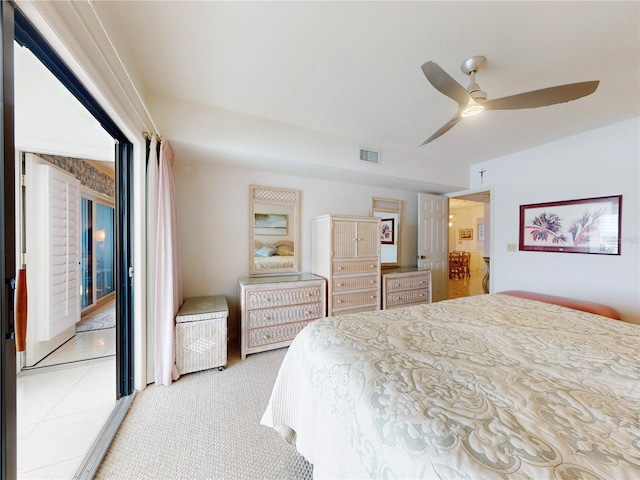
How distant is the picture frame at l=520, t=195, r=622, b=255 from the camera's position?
8.52ft

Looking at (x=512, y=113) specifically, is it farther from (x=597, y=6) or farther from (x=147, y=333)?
(x=147, y=333)

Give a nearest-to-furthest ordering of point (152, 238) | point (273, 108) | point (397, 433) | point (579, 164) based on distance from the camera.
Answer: point (397, 433)
point (152, 238)
point (273, 108)
point (579, 164)

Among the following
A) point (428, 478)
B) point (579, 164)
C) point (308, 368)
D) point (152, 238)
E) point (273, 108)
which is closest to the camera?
point (428, 478)

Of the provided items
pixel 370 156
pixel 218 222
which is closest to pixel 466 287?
pixel 370 156

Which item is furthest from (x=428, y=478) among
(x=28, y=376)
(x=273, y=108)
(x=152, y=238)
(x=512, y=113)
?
(x=28, y=376)

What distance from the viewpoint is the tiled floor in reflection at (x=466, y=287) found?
5465 mm

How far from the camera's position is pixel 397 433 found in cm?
64

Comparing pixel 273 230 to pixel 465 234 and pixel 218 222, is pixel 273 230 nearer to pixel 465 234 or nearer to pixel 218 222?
pixel 218 222

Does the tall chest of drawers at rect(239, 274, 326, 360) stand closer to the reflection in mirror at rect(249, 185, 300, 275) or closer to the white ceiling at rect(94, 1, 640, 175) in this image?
the reflection in mirror at rect(249, 185, 300, 275)

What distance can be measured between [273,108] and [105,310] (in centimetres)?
435

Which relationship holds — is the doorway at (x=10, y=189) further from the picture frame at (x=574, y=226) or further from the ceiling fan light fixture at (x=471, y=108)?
the picture frame at (x=574, y=226)

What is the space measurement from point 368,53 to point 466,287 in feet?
20.4

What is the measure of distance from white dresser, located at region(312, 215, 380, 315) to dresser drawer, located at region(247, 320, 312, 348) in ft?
1.67

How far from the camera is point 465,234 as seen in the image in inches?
326
